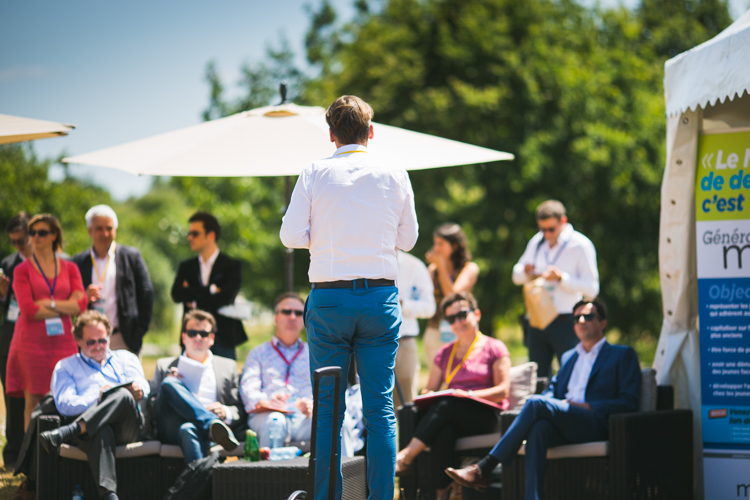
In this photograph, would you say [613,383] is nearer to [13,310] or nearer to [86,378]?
[86,378]

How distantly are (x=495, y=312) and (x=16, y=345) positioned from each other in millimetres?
12367

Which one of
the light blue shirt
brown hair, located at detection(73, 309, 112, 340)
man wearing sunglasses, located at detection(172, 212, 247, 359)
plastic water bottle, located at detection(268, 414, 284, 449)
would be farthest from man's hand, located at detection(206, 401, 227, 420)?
man wearing sunglasses, located at detection(172, 212, 247, 359)

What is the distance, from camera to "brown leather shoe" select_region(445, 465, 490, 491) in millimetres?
4281

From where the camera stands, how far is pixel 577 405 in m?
4.50

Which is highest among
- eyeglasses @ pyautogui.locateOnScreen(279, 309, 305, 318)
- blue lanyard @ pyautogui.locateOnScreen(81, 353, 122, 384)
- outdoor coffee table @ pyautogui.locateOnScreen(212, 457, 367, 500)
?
eyeglasses @ pyautogui.locateOnScreen(279, 309, 305, 318)

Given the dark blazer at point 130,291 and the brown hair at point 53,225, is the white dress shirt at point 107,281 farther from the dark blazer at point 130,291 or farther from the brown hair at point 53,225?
the brown hair at point 53,225

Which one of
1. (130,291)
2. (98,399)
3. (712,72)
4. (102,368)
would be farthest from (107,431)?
(712,72)

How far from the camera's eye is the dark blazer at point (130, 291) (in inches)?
229

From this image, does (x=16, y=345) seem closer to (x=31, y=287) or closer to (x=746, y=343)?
(x=31, y=287)

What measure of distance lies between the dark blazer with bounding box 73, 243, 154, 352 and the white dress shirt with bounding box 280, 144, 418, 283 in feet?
10.2

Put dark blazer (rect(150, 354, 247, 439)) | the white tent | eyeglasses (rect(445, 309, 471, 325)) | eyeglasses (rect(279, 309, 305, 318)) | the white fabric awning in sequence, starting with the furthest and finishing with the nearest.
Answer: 1. eyeglasses (rect(445, 309, 471, 325))
2. eyeglasses (rect(279, 309, 305, 318))
3. dark blazer (rect(150, 354, 247, 439))
4. the white tent
5. the white fabric awning

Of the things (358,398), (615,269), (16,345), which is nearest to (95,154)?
(16,345)

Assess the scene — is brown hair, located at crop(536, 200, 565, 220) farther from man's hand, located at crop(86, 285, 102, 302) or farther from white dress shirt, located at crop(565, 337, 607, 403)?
man's hand, located at crop(86, 285, 102, 302)

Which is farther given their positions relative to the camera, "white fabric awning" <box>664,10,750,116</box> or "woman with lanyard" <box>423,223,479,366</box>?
"woman with lanyard" <box>423,223,479,366</box>
